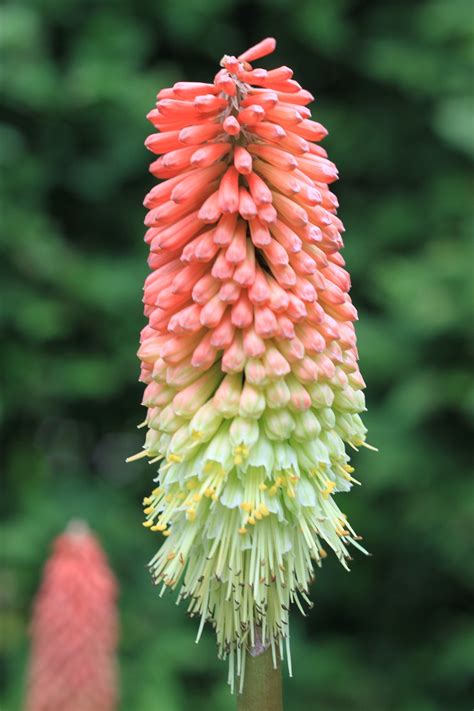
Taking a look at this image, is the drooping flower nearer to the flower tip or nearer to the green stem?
the green stem

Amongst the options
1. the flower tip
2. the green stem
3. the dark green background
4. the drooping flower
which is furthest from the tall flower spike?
the dark green background

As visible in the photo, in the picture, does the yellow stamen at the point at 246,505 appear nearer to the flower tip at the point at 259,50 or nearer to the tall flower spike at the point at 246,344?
the tall flower spike at the point at 246,344

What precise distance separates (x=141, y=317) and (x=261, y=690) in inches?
299

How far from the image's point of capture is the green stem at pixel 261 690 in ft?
6.46

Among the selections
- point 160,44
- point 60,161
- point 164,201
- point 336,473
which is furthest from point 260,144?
point 160,44

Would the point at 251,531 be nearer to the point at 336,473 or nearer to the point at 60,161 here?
the point at 336,473

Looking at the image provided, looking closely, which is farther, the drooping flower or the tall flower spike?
the drooping flower

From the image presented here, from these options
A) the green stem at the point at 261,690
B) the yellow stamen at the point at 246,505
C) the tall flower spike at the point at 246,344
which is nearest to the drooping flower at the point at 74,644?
the tall flower spike at the point at 246,344

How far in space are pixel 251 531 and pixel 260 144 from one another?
903 mm

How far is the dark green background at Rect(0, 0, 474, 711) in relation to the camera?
8656 millimetres

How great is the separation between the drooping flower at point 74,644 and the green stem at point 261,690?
2.28 meters

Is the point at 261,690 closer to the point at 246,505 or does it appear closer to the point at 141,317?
the point at 246,505

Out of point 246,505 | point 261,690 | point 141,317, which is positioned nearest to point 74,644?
point 246,505

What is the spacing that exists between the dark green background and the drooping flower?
11.2 ft
